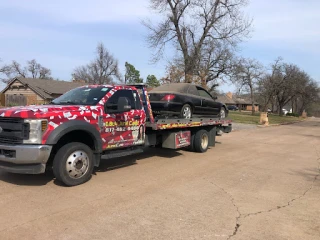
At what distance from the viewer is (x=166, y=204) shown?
513 centimetres

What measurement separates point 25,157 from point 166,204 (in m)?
2.58

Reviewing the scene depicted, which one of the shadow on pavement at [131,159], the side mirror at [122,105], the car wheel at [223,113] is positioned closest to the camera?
the side mirror at [122,105]

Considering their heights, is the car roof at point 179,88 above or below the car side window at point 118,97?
above

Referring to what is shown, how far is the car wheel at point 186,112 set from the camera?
31.3ft

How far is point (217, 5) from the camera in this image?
3272 centimetres

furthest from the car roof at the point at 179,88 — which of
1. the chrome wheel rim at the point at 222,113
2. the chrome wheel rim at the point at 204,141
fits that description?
the chrome wheel rim at the point at 222,113

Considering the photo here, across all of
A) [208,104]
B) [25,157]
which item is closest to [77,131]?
[25,157]

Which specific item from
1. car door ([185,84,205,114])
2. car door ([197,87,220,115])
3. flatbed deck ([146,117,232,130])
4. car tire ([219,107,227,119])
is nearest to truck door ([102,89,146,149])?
flatbed deck ([146,117,232,130])

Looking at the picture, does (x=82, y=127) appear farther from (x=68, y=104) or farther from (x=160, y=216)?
(x=160, y=216)

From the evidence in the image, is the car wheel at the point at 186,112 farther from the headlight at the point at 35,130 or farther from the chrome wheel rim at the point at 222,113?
the headlight at the point at 35,130

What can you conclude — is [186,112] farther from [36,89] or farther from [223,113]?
[36,89]

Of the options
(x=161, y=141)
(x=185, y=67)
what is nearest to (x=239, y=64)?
(x=185, y=67)

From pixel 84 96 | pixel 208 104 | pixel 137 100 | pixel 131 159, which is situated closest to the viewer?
pixel 84 96

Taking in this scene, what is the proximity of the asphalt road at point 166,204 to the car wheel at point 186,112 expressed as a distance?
1.90m
